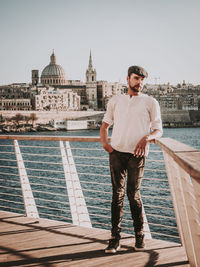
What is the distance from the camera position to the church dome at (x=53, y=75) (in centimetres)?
9671

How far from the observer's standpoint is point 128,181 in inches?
83.5

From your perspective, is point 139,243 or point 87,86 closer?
point 139,243

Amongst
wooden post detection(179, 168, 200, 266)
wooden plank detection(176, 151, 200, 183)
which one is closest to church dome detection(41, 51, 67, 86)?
wooden post detection(179, 168, 200, 266)

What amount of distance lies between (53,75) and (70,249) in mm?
97187

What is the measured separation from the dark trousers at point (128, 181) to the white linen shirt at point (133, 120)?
0.19 ft

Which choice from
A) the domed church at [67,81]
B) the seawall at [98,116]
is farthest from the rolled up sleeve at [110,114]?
the domed church at [67,81]

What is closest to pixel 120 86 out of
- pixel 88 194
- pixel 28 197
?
pixel 88 194

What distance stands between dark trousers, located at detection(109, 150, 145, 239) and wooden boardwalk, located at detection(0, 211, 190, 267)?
0.16 m

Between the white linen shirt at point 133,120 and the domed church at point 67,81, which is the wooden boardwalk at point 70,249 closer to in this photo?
the white linen shirt at point 133,120

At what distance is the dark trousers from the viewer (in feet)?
6.84

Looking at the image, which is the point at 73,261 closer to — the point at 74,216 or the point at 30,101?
the point at 74,216

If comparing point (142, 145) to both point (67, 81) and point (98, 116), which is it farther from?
point (67, 81)

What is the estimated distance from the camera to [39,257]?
2129 mm

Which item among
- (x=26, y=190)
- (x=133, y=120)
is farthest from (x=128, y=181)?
(x=26, y=190)
